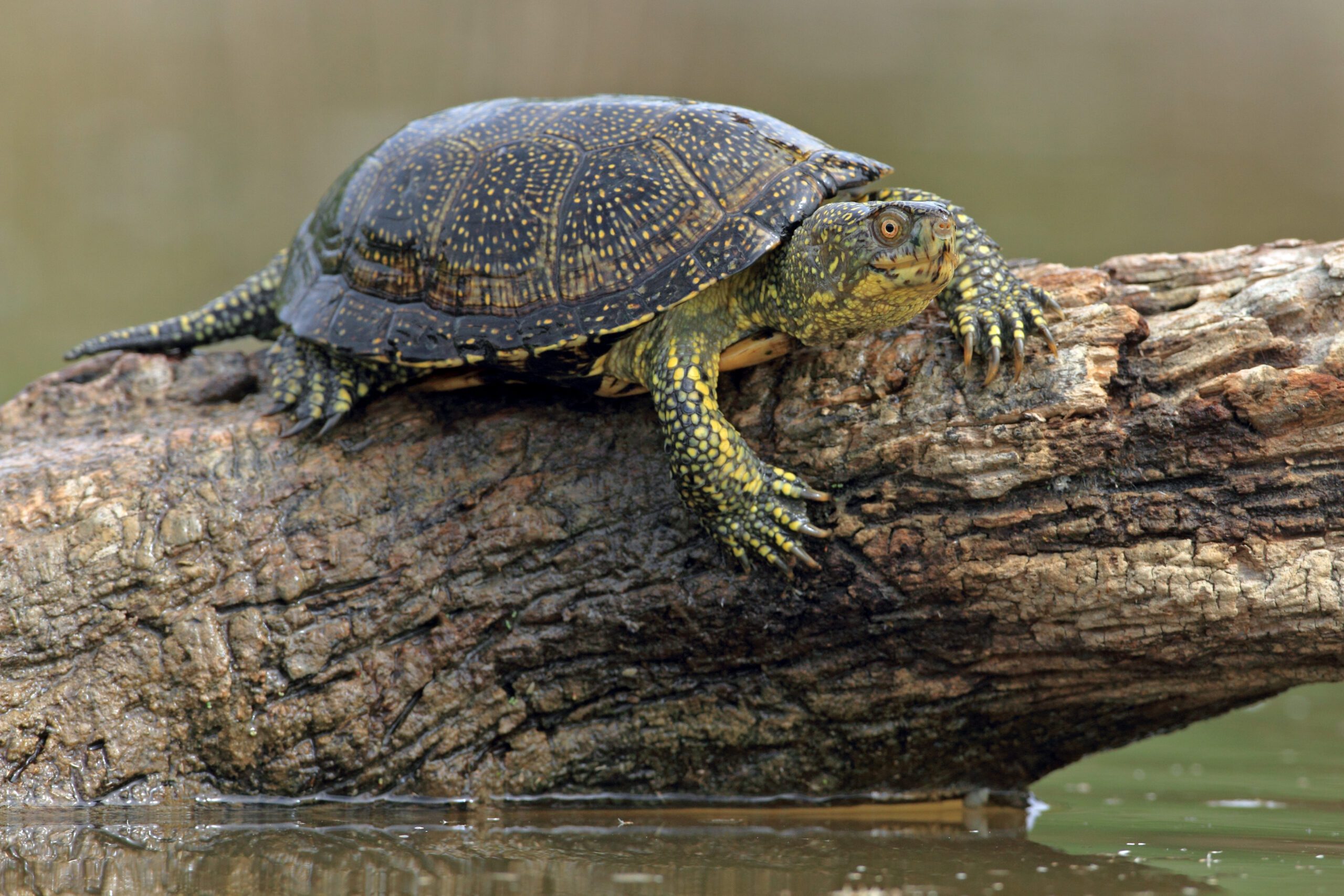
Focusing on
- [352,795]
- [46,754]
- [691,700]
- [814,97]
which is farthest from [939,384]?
[814,97]

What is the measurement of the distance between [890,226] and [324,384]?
2105 mm

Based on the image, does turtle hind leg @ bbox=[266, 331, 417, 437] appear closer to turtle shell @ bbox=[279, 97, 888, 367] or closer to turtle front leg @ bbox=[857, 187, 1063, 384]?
turtle shell @ bbox=[279, 97, 888, 367]

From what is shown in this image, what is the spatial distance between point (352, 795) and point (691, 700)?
3.93ft

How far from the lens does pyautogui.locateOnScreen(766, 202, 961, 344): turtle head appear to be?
2949 mm

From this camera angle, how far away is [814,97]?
12844 millimetres

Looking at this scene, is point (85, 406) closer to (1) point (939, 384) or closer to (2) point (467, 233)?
(2) point (467, 233)

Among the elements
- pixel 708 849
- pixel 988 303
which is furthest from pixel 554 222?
pixel 708 849

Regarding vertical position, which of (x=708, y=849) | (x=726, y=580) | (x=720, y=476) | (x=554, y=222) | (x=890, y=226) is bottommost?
(x=708, y=849)

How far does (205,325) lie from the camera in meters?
4.37

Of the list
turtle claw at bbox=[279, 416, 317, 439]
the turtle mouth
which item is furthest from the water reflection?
the turtle mouth

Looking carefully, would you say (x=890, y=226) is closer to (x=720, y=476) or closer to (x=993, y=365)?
(x=993, y=365)

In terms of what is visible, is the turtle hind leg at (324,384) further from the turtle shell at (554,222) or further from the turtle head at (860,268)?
the turtle head at (860,268)

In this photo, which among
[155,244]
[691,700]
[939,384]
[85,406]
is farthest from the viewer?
[155,244]

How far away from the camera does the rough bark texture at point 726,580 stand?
3.01 metres
